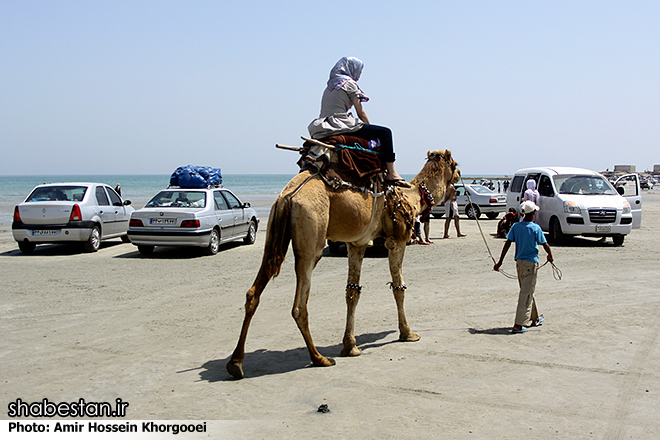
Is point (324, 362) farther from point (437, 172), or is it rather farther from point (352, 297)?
point (437, 172)

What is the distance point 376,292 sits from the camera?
10.5 meters

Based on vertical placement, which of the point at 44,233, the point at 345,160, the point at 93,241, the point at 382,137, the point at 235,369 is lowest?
the point at 235,369

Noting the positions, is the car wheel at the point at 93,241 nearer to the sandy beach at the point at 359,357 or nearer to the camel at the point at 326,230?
the sandy beach at the point at 359,357

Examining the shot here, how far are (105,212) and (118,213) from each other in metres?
0.74

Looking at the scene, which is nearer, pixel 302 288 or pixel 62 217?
pixel 302 288

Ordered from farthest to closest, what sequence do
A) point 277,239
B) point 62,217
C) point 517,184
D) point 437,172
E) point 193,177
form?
point 517,184
point 193,177
point 62,217
point 437,172
point 277,239

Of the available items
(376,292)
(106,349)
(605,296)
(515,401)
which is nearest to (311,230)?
(515,401)

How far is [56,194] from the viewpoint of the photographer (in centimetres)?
1662

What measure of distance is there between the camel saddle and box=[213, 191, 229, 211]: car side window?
32.2 feet

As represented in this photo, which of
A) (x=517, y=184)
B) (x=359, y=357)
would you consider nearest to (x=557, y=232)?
Answer: (x=517, y=184)

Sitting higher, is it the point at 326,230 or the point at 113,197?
the point at 113,197

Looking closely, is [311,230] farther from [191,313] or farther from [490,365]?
[191,313]

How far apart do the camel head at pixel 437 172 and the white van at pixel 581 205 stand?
10.6m

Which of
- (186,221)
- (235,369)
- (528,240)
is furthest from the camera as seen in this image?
(186,221)
